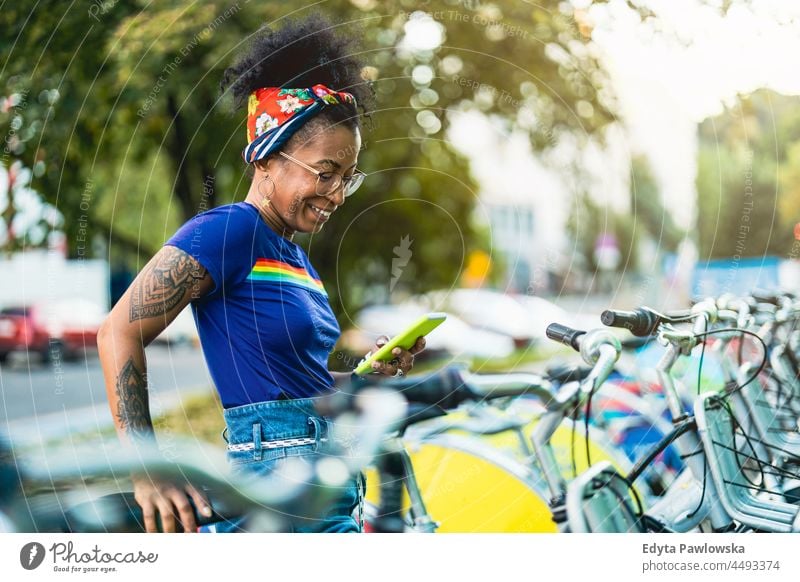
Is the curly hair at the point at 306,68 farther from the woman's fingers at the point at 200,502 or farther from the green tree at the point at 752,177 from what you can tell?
the green tree at the point at 752,177

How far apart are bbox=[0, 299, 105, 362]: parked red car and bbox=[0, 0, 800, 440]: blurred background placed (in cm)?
→ 1

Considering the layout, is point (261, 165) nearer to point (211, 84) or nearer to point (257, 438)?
point (257, 438)

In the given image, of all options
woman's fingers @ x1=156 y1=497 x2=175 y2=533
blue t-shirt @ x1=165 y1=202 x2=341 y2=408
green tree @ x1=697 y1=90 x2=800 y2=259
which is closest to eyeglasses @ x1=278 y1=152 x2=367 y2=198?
blue t-shirt @ x1=165 y1=202 x2=341 y2=408

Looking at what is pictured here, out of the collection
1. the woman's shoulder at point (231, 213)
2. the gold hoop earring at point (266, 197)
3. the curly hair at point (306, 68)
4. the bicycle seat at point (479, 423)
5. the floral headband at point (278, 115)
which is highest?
the curly hair at point (306, 68)

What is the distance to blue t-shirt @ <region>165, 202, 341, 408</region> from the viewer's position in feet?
7.02

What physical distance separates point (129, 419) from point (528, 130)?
2996 millimetres

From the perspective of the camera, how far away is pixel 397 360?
2.51 m

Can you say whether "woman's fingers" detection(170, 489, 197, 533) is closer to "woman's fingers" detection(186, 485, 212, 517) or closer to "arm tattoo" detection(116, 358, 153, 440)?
"woman's fingers" detection(186, 485, 212, 517)

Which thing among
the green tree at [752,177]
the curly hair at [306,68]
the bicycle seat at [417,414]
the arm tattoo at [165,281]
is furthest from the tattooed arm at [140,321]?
the green tree at [752,177]

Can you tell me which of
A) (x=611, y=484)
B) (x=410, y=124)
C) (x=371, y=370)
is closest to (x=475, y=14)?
(x=410, y=124)

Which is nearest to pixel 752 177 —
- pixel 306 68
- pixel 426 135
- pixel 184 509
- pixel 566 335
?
pixel 566 335

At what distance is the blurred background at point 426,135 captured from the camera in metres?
3.24

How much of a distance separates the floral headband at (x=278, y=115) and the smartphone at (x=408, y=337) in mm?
637
